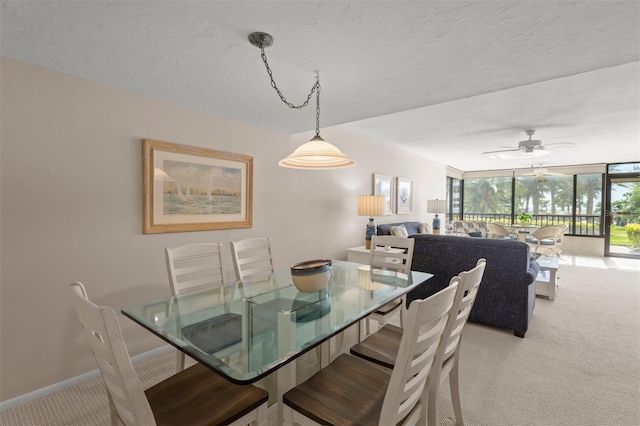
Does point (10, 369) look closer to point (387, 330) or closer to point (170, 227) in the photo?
point (170, 227)

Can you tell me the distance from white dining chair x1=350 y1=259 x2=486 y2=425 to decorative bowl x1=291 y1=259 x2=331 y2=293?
0.42 metres

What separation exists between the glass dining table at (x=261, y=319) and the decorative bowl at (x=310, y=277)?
2.7 inches


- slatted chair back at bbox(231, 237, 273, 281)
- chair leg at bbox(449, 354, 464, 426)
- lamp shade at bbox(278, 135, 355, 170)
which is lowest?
chair leg at bbox(449, 354, 464, 426)

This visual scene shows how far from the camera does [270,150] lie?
3.25 m

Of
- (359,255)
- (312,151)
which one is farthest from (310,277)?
(359,255)

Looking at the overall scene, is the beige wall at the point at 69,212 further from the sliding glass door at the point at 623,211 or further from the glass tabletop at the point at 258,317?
the sliding glass door at the point at 623,211

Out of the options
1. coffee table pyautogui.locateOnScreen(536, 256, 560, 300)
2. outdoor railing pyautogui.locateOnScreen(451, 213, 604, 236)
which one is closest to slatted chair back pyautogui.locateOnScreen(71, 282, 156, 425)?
coffee table pyautogui.locateOnScreen(536, 256, 560, 300)

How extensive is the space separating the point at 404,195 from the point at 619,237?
19.0ft

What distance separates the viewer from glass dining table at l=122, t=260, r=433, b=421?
44.0 inches

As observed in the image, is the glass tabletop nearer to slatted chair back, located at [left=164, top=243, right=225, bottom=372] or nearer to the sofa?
slatted chair back, located at [left=164, top=243, right=225, bottom=372]

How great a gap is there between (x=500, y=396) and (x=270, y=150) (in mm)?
2930

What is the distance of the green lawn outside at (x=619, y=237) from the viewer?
6.94 m

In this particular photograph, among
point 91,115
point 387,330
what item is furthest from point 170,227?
point 387,330

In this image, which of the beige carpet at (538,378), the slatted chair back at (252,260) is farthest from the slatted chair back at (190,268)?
the beige carpet at (538,378)
